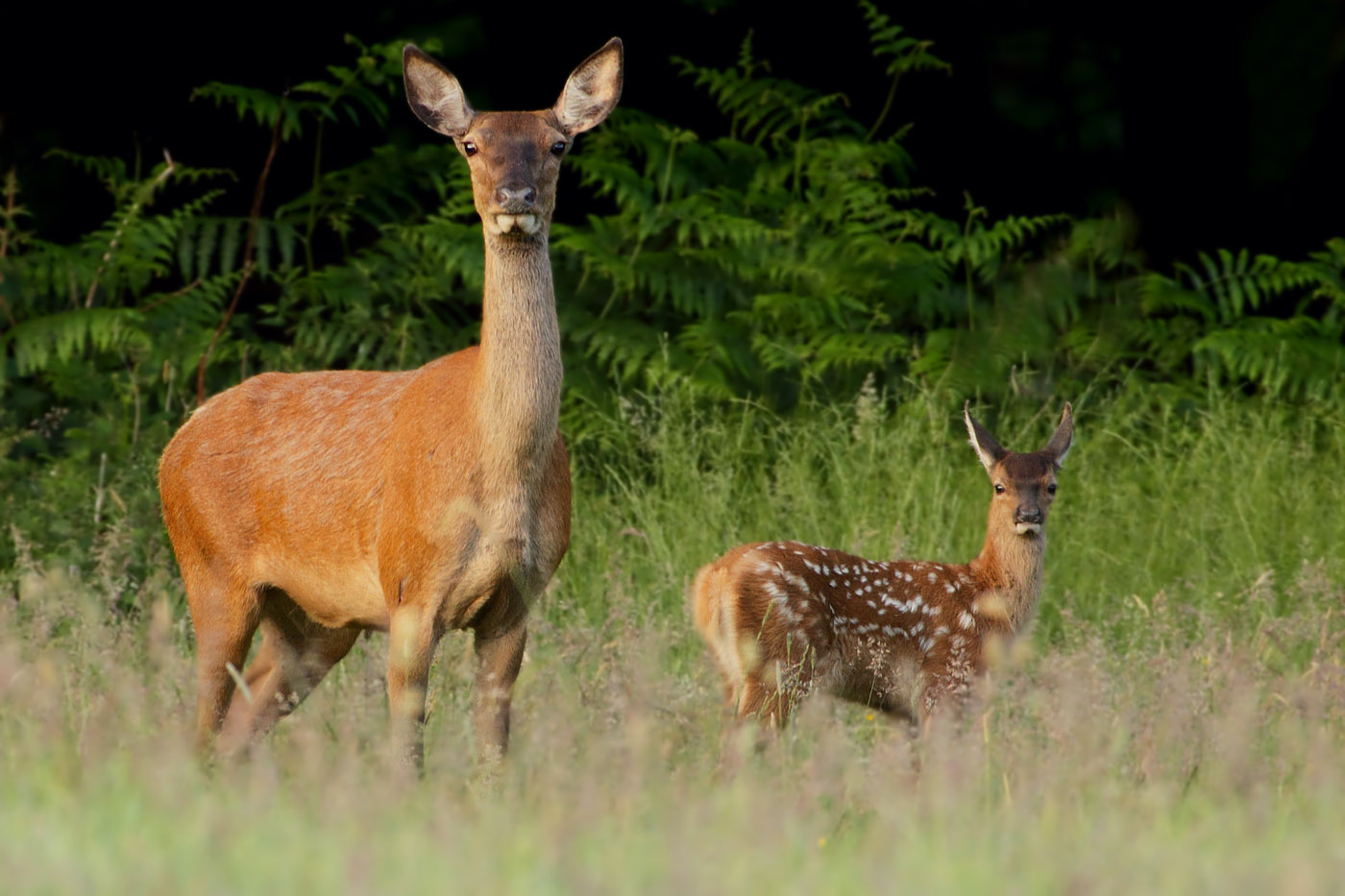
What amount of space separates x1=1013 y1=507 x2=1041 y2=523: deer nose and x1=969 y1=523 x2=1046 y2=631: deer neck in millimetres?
169

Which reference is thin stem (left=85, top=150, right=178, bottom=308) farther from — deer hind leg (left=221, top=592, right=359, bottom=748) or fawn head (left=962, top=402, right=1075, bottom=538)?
fawn head (left=962, top=402, right=1075, bottom=538)

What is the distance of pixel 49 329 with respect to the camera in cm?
854

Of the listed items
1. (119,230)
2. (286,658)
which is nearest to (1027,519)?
(286,658)

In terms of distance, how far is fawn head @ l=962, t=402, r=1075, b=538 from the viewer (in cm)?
609

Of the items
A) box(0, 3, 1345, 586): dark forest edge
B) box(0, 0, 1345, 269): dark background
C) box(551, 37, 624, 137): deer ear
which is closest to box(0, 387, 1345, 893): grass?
box(0, 3, 1345, 586): dark forest edge

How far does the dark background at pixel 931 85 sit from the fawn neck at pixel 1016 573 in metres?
4.18

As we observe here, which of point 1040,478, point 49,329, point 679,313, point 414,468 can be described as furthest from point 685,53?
point 414,468

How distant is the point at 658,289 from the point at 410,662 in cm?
435

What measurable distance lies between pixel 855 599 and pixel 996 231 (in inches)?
143

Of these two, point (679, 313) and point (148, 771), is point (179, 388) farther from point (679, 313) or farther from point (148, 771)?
point (148, 771)

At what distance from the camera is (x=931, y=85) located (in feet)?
33.5

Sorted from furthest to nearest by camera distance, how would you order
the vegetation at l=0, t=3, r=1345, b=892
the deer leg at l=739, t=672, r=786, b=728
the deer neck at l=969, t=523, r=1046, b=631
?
1. the deer neck at l=969, t=523, r=1046, b=631
2. the deer leg at l=739, t=672, r=786, b=728
3. the vegetation at l=0, t=3, r=1345, b=892

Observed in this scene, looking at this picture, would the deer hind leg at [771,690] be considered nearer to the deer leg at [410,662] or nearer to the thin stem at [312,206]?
the deer leg at [410,662]

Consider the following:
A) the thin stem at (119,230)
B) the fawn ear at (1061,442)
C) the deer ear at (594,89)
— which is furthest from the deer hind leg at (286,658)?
the thin stem at (119,230)
